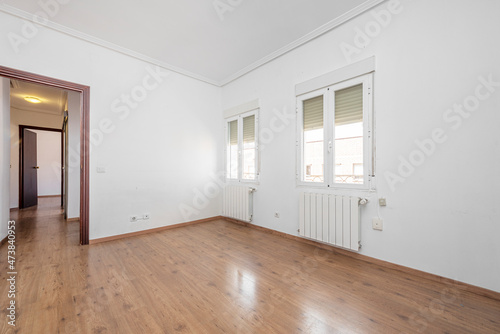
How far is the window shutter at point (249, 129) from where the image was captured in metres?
4.26

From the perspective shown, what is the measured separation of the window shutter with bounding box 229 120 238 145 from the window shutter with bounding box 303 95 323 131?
1761 mm

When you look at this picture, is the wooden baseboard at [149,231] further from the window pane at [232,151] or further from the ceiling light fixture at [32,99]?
the ceiling light fixture at [32,99]

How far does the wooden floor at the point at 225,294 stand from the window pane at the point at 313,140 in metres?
1.11

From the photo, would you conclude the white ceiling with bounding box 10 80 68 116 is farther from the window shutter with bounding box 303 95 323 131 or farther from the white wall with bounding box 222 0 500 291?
the white wall with bounding box 222 0 500 291

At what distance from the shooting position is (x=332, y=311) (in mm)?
1670

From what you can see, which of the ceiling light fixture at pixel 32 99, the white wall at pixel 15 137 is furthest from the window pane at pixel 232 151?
the white wall at pixel 15 137

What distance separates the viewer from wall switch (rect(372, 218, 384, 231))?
8.18ft

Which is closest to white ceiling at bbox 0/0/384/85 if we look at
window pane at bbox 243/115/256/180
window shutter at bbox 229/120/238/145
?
window pane at bbox 243/115/256/180

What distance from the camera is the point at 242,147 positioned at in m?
4.48

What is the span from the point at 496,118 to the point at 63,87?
513cm

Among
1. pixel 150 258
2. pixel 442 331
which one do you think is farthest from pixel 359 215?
pixel 150 258

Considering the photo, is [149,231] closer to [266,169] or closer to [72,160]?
[266,169]

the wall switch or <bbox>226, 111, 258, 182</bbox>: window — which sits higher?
<bbox>226, 111, 258, 182</bbox>: window

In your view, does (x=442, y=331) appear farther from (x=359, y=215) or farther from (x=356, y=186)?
(x=356, y=186)
